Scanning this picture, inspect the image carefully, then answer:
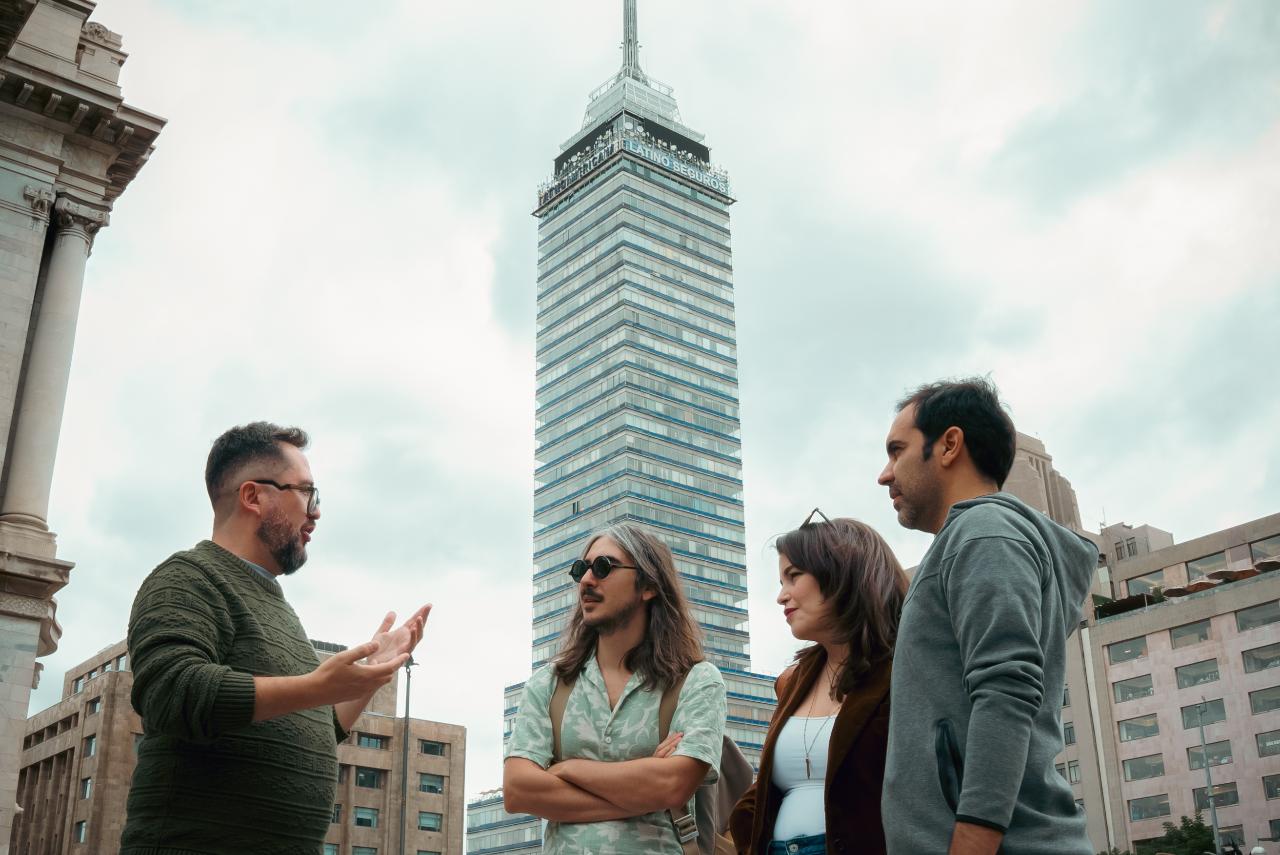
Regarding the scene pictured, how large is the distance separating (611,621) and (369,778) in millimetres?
70384

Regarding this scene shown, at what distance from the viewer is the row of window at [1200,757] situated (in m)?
61.1

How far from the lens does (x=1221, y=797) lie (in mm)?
61531

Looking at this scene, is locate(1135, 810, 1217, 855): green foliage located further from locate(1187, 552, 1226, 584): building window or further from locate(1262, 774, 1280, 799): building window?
locate(1187, 552, 1226, 584): building window

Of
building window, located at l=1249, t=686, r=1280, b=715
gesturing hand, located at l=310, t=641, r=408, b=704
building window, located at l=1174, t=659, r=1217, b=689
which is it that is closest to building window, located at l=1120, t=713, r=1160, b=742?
building window, located at l=1174, t=659, r=1217, b=689

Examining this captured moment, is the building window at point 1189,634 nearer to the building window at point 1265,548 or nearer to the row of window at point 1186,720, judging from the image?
the row of window at point 1186,720

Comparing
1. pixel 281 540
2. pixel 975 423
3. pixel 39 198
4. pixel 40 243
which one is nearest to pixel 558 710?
pixel 281 540

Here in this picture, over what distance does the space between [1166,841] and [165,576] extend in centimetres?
6303

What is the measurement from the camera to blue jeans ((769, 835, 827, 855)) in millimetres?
3984

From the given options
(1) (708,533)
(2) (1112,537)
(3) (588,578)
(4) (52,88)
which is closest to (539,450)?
(1) (708,533)

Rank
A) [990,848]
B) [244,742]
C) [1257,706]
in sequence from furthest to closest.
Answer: [1257,706] → [244,742] → [990,848]

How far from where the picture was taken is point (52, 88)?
912 inches

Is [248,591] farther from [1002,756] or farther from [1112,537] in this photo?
[1112,537]

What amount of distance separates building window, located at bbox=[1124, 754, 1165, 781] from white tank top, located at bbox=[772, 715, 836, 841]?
69709 mm

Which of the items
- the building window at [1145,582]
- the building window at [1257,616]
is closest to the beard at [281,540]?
the building window at [1257,616]
